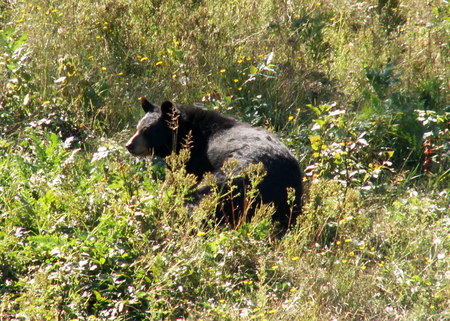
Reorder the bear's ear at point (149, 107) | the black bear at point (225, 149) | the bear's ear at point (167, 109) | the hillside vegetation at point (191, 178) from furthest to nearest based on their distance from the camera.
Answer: the bear's ear at point (149, 107) < the bear's ear at point (167, 109) < the black bear at point (225, 149) < the hillside vegetation at point (191, 178)

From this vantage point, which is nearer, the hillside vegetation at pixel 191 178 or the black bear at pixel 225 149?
the hillside vegetation at pixel 191 178

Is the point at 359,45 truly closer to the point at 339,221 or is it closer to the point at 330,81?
the point at 330,81

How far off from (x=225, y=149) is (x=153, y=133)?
38.9 inches

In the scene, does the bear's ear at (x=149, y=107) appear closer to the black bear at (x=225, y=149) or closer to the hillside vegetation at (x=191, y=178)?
the black bear at (x=225, y=149)

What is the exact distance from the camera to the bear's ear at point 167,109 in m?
6.04

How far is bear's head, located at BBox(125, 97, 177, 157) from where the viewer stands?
20.1 ft

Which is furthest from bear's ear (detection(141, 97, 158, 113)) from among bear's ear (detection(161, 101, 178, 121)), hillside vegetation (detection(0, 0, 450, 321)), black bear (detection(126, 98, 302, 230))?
hillside vegetation (detection(0, 0, 450, 321))

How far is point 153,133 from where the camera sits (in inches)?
246

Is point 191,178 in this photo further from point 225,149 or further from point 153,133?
point 153,133

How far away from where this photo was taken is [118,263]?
13.8 feet

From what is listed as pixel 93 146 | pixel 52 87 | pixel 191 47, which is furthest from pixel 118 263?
pixel 191 47

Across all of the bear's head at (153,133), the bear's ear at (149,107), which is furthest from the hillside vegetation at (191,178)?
the bear's ear at (149,107)

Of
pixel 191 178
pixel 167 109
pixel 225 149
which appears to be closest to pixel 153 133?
pixel 167 109

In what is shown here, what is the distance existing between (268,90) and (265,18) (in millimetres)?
1595
